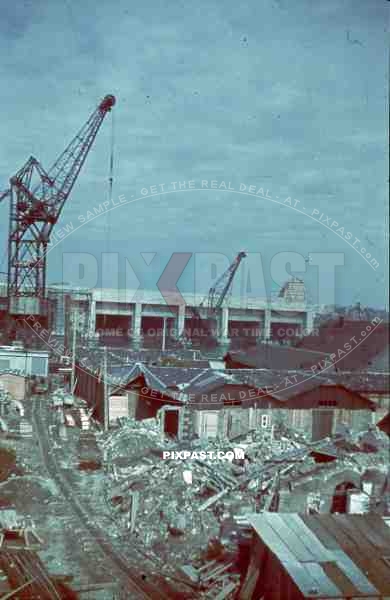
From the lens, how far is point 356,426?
24.6 feet

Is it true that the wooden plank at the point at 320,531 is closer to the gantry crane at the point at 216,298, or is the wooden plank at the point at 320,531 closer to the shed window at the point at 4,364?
the shed window at the point at 4,364

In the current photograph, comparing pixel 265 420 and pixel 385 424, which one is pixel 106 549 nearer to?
pixel 265 420

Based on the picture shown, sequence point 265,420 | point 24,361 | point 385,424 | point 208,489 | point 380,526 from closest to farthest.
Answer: point 380,526
point 208,489
point 265,420
point 385,424
point 24,361

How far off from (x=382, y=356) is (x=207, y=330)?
334 inches

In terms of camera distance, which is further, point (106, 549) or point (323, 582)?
point (106, 549)

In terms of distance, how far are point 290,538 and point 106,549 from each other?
1489mm

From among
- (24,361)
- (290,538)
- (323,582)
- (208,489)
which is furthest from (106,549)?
(24,361)

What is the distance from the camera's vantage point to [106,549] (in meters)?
4.29

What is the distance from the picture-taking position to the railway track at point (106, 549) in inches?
148

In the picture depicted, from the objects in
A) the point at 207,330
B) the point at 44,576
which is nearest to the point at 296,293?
the point at 207,330

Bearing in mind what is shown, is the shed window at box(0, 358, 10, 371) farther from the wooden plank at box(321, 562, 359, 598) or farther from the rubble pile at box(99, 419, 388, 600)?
the wooden plank at box(321, 562, 359, 598)

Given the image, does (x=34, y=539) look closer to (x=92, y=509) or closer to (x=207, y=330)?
(x=92, y=509)

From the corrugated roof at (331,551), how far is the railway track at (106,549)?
82 cm

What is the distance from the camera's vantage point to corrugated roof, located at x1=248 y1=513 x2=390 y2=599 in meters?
3.15
